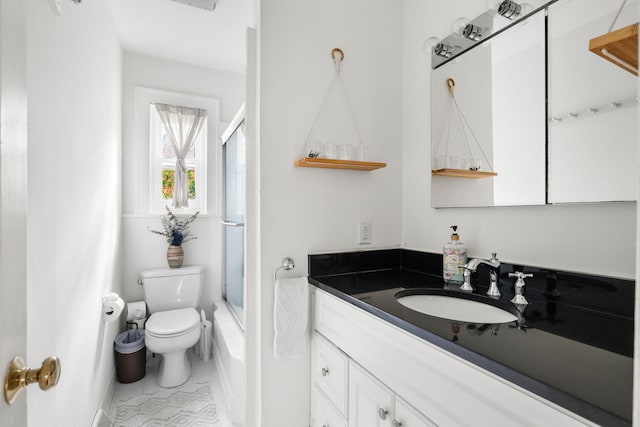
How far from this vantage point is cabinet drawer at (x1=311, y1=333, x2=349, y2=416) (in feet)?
3.73

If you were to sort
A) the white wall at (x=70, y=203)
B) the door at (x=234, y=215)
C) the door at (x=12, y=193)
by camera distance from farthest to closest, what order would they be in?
the door at (x=234, y=215)
the white wall at (x=70, y=203)
the door at (x=12, y=193)

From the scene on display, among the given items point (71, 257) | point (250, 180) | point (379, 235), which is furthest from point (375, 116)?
point (71, 257)

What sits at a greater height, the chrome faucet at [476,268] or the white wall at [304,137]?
the white wall at [304,137]

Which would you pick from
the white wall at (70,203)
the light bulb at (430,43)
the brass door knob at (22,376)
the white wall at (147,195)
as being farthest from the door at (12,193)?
the white wall at (147,195)

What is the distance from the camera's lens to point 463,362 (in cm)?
68

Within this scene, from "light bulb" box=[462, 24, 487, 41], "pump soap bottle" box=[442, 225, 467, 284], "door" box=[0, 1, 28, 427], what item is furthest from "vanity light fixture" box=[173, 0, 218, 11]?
"pump soap bottle" box=[442, 225, 467, 284]

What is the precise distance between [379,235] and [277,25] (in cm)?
110

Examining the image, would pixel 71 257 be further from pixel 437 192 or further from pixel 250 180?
pixel 437 192

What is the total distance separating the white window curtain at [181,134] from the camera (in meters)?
2.80

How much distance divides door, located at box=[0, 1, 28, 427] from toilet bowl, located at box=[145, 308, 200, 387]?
5.65ft

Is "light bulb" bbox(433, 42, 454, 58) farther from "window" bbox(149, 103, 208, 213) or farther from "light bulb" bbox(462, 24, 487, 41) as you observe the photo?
"window" bbox(149, 103, 208, 213)

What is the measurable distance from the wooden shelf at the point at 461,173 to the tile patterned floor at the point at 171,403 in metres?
1.87

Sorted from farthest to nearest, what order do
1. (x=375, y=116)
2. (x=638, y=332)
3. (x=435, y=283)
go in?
(x=375, y=116) < (x=435, y=283) < (x=638, y=332)

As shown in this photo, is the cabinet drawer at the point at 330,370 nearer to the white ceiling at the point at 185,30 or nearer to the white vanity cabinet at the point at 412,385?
the white vanity cabinet at the point at 412,385
